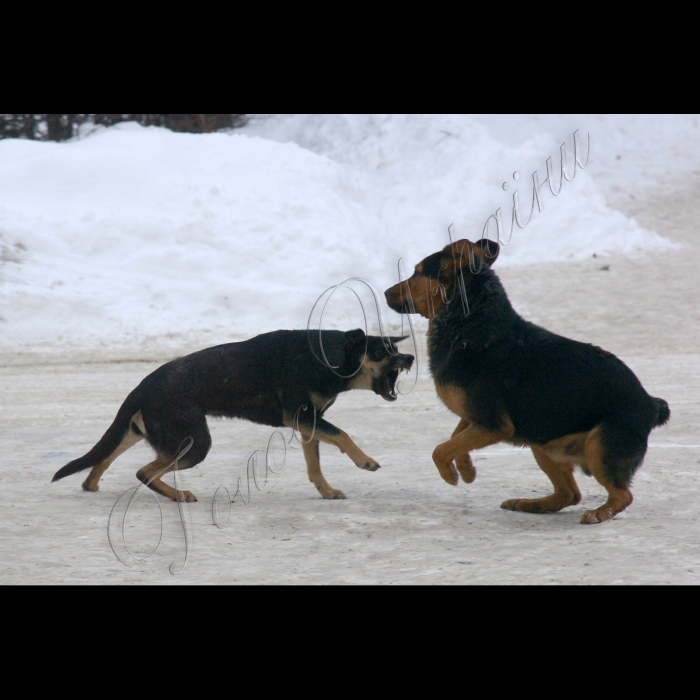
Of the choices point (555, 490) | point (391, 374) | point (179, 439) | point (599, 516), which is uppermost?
point (391, 374)

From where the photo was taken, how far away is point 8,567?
5164mm

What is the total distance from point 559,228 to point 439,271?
57.1ft

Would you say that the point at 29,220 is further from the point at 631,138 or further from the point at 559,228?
the point at 631,138

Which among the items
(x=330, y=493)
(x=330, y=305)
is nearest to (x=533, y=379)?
(x=330, y=493)

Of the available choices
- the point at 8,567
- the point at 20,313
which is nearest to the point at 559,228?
the point at 20,313

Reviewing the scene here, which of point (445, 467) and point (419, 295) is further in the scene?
point (419, 295)

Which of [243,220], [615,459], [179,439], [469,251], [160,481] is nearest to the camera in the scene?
[615,459]

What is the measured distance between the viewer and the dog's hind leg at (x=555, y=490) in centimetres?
645

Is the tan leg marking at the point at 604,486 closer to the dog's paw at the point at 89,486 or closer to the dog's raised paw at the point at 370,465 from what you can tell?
the dog's raised paw at the point at 370,465

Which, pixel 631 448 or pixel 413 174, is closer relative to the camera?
pixel 631 448

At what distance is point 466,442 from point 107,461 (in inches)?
112

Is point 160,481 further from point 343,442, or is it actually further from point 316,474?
point 343,442

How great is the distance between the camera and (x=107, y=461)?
7098mm

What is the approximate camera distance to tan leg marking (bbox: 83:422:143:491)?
6973mm
